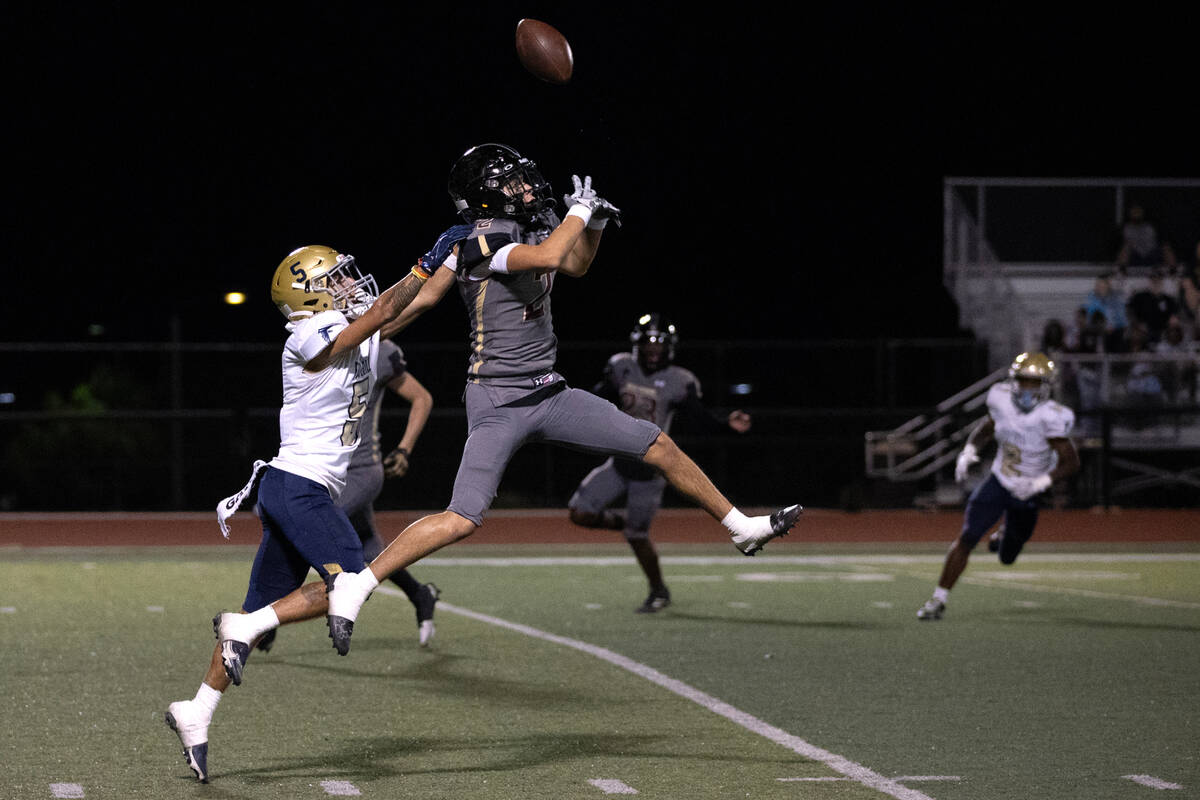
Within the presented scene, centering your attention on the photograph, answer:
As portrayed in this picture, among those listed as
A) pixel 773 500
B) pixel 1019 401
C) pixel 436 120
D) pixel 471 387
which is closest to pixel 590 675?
pixel 471 387

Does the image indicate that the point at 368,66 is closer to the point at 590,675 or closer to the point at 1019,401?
the point at 1019,401

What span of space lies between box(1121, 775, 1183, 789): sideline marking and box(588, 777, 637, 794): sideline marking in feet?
5.98

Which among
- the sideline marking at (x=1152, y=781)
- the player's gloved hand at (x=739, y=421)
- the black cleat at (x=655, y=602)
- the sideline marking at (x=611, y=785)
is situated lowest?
the black cleat at (x=655, y=602)

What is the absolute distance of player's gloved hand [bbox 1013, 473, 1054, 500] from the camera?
11.0 meters

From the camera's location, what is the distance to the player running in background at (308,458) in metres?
6.05

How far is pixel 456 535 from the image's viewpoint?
6.22m

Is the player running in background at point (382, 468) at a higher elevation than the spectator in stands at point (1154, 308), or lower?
lower

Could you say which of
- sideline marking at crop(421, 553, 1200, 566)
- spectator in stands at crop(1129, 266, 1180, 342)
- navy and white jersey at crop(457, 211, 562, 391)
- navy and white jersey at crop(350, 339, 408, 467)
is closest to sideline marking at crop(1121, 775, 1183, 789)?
navy and white jersey at crop(457, 211, 562, 391)

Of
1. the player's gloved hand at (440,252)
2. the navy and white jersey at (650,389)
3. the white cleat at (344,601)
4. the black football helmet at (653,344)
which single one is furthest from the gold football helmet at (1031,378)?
the white cleat at (344,601)

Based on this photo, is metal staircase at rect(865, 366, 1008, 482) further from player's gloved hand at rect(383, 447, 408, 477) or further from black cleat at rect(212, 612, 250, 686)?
black cleat at rect(212, 612, 250, 686)

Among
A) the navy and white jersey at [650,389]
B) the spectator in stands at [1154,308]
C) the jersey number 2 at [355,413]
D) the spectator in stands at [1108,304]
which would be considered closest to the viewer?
the jersey number 2 at [355,413]

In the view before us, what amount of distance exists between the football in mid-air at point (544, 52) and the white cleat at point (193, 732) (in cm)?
287

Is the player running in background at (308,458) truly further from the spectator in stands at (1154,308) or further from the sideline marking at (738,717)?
the spectator in stands at (1154,308)

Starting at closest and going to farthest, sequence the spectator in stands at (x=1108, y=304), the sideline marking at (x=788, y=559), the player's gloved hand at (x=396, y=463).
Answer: the player's gloved hand at (x=396, y=463), the sideline marking at (x=788, y=559), the spectator in stands at (x=1108, y=304)
